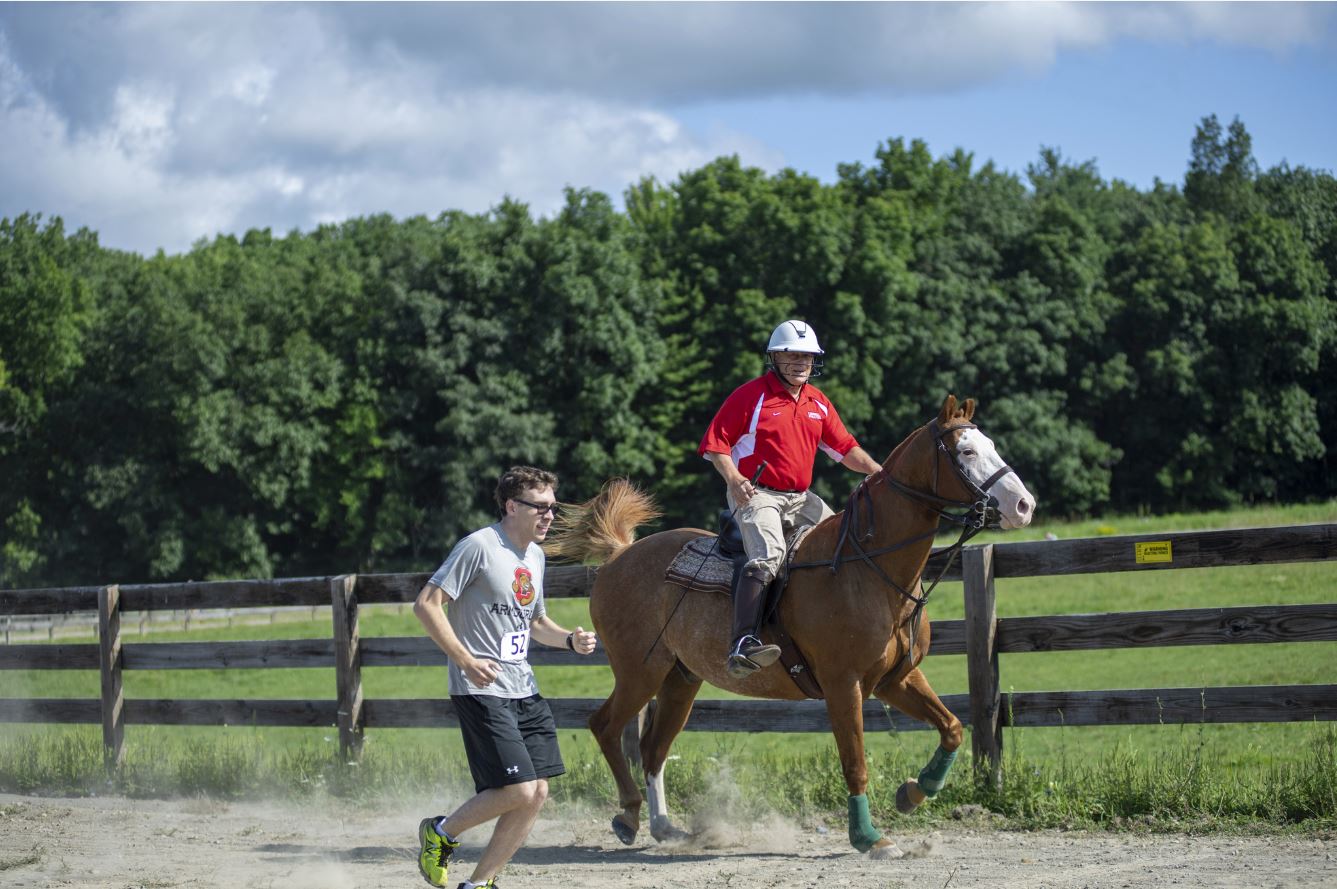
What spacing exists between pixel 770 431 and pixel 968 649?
2.07 m

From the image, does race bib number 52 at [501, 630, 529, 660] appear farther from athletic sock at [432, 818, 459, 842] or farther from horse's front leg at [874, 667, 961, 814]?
→ horse's front leg at [874, 667, 961, 814]

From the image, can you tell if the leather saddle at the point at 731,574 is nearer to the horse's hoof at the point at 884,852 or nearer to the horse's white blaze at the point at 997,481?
the horse's hoof at the point at 884,852

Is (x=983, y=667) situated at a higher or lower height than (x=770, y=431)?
lower

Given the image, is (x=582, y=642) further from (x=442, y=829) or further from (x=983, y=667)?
(x=983, y=667)

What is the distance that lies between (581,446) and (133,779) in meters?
34.2

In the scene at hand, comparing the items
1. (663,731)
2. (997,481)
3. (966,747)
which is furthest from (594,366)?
(997,481)

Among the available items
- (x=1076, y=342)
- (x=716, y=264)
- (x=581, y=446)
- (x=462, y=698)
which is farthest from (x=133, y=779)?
(x=1076, y=342)

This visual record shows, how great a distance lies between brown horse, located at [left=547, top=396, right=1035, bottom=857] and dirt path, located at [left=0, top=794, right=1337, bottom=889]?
382 millimetres

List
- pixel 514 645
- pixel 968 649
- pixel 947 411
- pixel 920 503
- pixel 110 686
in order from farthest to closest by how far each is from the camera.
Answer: pixel 110 686
pixel 968 649
pixel 920 503
pixel 947 411
pixel 514 645

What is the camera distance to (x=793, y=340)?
7.62 meters

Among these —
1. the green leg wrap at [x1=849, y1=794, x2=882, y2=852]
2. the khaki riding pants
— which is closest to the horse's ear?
the khaki riding pants

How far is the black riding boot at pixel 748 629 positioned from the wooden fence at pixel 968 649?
1.44 m

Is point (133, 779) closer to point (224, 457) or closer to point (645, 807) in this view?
point (645, 807)

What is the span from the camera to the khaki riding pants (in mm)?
7402
